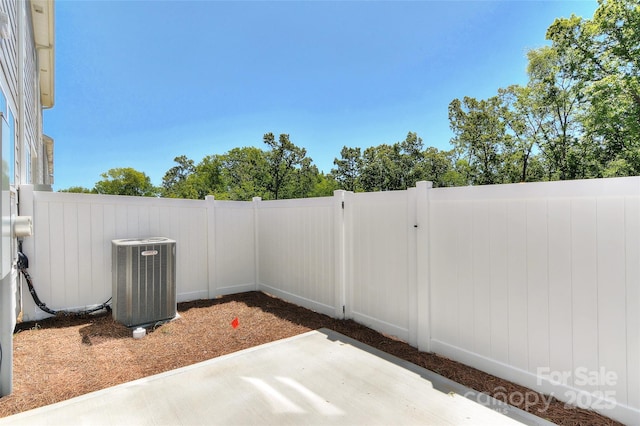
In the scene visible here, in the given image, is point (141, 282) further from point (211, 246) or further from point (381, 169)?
point (381, 169)

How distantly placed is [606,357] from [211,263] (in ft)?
17.9

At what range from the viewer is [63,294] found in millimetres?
4223

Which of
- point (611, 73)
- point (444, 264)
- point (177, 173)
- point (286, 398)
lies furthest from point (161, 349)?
point (177, 173)

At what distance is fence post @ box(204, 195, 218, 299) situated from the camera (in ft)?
18.4

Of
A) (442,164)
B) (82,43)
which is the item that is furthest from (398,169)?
(82,43)

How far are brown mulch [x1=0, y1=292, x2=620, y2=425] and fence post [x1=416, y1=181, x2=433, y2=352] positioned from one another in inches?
8.4

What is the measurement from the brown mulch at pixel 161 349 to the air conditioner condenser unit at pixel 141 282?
0.66ft

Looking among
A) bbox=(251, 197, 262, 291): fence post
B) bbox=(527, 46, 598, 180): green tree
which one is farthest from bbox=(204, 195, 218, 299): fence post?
bbox=(527, 46, 598, 180): green tree

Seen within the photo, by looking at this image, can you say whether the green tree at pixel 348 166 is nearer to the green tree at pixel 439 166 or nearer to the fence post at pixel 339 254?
the green tree at pixel 439 166

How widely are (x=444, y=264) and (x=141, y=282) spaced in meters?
3.92

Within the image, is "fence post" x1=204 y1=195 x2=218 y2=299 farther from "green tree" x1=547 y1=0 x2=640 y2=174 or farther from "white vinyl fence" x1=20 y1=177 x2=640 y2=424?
"green tree" x1=547 y1=0 x2=640 y2=174

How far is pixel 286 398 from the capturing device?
94.1 inches

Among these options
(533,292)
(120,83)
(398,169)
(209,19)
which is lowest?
(533,292)

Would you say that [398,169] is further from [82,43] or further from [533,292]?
[533,292]
